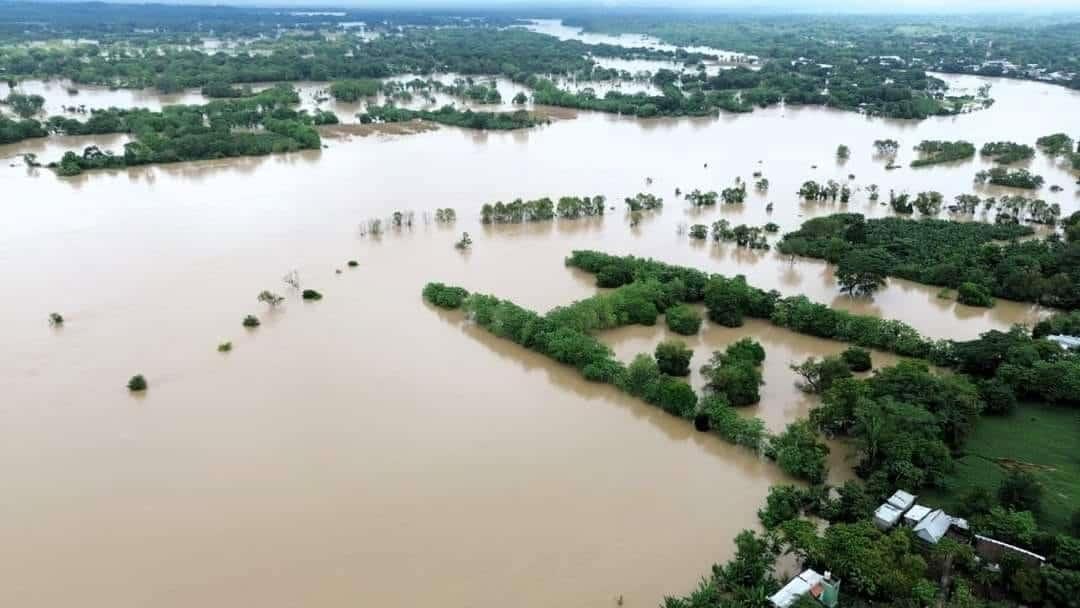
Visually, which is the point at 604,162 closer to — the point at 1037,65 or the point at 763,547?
the point at 763,547

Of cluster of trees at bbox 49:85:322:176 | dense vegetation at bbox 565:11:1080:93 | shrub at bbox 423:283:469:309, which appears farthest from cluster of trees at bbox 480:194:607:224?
dense vegetation at bbox 565:11:1080:93

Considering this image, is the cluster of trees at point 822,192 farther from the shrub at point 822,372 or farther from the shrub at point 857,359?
the shrub at point 822,372

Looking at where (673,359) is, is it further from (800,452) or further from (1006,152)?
(1006,152)

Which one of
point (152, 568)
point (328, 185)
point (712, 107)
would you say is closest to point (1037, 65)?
point (712, 107)

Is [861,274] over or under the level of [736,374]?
over

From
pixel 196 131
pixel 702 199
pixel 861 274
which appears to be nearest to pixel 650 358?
pixel 861 274
